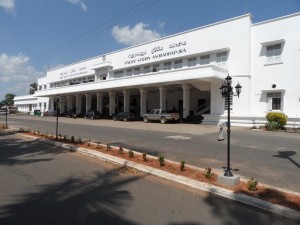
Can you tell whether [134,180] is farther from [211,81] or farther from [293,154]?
[211,81]

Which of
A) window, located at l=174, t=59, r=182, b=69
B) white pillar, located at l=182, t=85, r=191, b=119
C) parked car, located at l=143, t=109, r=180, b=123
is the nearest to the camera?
parked car, located at l=143, t=109, r=180, b=123

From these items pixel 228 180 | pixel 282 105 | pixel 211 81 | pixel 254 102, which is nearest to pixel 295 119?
pixel 282 105

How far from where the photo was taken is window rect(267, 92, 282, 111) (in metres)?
27.4

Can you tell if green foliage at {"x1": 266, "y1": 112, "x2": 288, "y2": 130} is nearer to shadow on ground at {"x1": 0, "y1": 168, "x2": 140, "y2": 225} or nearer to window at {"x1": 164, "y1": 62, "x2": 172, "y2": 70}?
window at {"x1": 164, "y1": 62, "x2": 172, "y2": 70}

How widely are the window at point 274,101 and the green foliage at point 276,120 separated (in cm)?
231

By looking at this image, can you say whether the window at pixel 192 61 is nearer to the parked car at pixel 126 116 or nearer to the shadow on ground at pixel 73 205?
the parked car at pixel 126 116

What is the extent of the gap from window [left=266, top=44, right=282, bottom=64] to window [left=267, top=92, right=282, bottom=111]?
115 inches

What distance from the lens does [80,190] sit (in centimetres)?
698

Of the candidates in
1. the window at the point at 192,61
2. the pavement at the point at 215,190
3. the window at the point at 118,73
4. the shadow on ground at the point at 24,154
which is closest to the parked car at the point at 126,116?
the window at the point at 118,73

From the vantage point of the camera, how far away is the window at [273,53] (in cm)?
2747

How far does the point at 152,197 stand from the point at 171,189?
31.3 inches

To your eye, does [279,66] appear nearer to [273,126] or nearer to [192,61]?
[273,126]

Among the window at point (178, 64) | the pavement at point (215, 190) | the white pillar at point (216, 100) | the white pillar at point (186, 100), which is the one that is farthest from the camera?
the window at point (178, 64)

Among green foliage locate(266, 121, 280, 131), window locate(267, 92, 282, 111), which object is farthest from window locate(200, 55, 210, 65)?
green foliage locate(266, 121, 280, 131)
